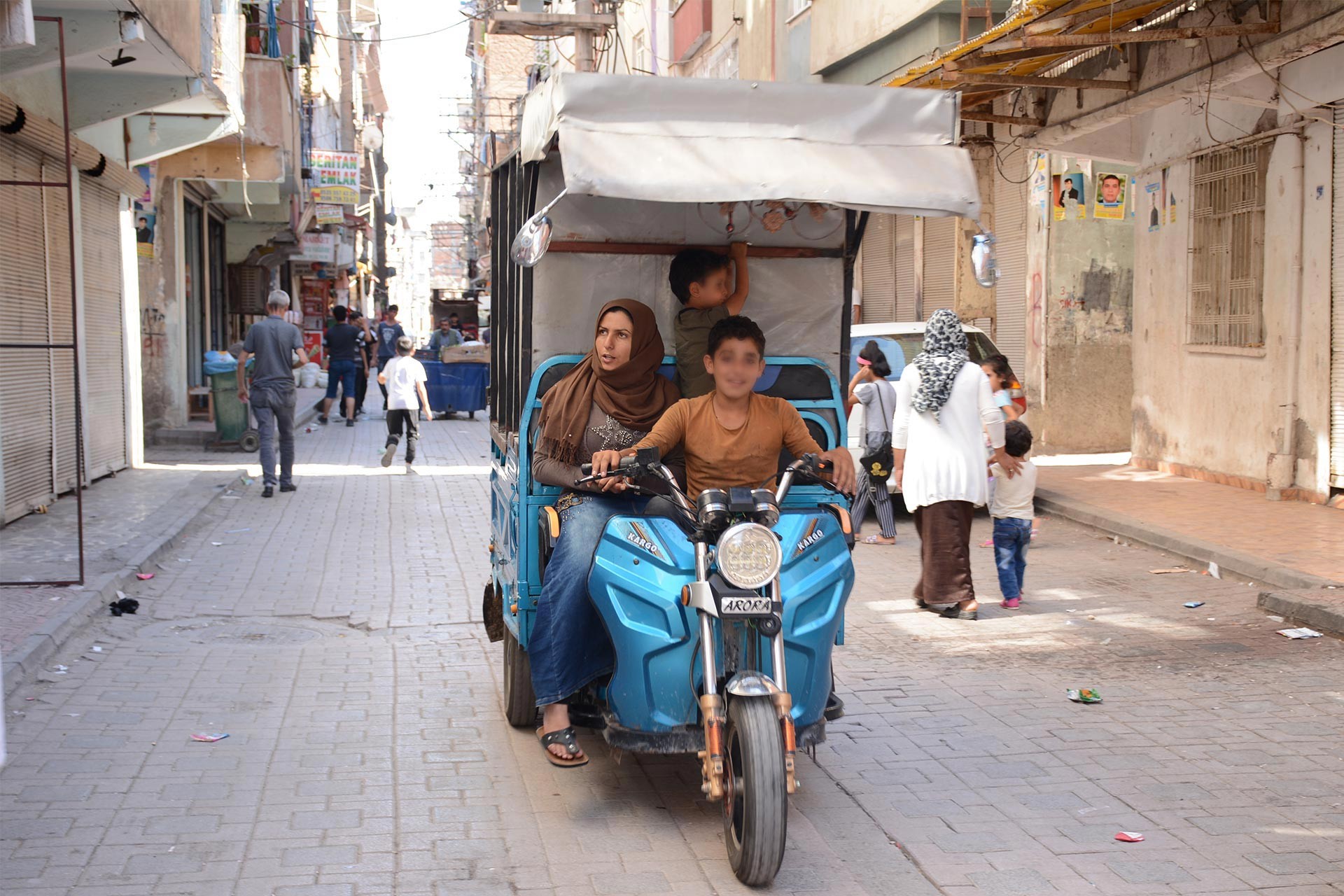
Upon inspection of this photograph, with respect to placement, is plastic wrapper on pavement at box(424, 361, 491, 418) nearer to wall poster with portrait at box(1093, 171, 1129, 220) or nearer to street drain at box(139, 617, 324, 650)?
wall poster with portrait at box(1093, 171, 1129, 220)

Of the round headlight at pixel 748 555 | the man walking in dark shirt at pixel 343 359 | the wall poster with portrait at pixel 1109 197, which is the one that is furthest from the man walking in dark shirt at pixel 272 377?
the round headlight at pixel 748 555

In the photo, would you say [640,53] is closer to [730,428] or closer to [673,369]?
[673,369]

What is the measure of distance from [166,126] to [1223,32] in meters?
11.4

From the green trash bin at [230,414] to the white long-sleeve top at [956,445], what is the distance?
40.0 feet

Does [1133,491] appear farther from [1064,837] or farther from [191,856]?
[191,856]

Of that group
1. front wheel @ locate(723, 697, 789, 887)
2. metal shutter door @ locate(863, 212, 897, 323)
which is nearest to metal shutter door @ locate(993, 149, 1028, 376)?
metal shutter door @ locate(863, 212, 897, 323)

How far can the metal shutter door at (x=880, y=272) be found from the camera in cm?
2231

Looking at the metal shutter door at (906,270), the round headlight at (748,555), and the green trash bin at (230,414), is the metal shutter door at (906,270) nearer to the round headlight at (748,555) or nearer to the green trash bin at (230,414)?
the green trash bin at (230,414)

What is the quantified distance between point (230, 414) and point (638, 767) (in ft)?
46.8

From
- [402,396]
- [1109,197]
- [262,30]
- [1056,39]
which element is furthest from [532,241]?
[262,30]

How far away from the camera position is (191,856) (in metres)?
4.28

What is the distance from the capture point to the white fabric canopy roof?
4570 mm

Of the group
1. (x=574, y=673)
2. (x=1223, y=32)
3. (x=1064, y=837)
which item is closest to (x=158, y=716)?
(x=574, y=673)

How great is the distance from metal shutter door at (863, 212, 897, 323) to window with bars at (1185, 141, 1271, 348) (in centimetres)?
796
